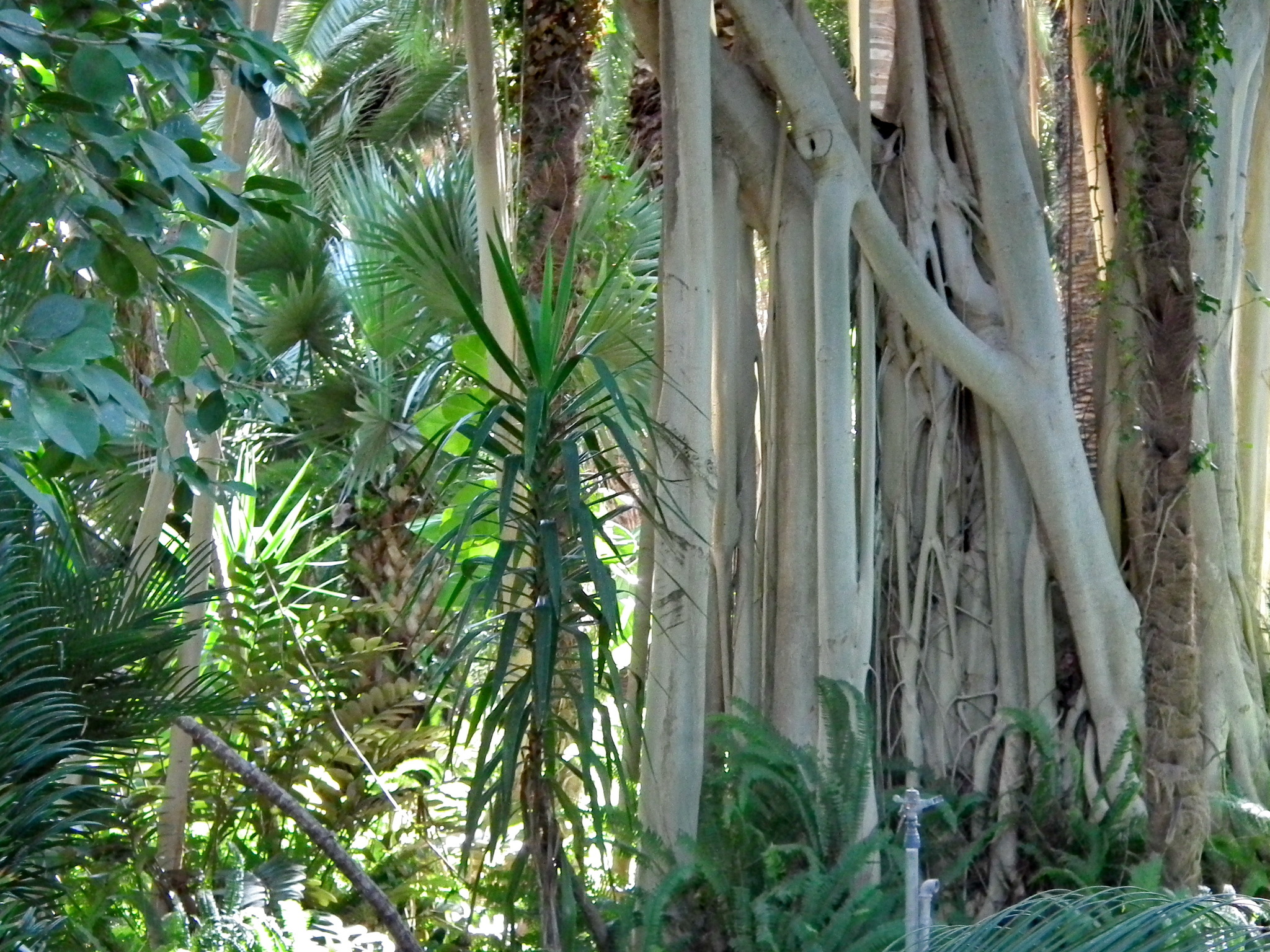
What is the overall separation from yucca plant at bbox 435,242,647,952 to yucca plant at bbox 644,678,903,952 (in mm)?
473

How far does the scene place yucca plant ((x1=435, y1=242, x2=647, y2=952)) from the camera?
3.03 m

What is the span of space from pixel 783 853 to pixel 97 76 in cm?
291

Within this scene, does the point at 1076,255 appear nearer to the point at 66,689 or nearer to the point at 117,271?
the point at 66,689

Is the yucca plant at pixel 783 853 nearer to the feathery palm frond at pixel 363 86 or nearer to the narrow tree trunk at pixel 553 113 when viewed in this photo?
the narrow tree trunk at pixel 553 113

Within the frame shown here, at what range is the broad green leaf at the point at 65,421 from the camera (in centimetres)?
149

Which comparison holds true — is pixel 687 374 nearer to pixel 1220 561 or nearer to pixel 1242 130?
pixel 1220 561

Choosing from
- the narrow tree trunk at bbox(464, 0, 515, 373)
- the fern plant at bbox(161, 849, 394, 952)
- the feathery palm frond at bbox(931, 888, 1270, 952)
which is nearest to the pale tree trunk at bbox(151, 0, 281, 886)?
the fern plant at bbox(161, 849, 394, 952)

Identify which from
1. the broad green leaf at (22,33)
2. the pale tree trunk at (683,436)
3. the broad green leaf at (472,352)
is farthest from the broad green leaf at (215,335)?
the broad green leaf at (472,352)

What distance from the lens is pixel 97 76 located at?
5.42 ft

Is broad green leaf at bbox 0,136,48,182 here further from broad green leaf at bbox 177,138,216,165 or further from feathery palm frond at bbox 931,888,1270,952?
feathery palm frond at bbox 931,888,1270,952

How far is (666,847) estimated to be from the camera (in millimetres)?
3875

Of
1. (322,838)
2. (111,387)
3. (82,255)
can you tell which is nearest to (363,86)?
(322,838)

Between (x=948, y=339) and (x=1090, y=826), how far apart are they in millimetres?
1615

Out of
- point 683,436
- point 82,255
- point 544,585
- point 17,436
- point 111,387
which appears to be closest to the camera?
point 17,436
